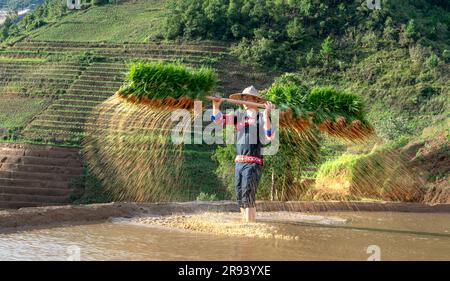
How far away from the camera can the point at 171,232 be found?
26.0ft

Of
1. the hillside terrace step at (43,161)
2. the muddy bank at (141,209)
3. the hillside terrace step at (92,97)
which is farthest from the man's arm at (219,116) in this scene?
the hillside terrace step at (92,97)

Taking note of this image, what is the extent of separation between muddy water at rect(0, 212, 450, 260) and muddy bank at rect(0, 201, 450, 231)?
35 centimetres

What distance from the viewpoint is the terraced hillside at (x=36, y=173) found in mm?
31828

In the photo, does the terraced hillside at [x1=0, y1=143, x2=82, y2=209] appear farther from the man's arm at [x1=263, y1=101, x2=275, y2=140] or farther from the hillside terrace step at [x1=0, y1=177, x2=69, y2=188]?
the man's arm at [x1=263, y1=101, x2=275, y2=140]

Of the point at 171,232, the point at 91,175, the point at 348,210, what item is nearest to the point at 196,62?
the point at 91,175

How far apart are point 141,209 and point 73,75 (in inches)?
1263

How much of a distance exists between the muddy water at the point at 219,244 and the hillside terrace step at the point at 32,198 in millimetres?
23739

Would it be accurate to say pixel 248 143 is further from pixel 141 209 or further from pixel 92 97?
pixel 92 97

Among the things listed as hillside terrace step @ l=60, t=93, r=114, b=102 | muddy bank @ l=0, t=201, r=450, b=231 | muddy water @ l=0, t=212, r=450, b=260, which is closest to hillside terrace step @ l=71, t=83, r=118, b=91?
hillside terrace step @ l=60, t=93, r=114, b=102

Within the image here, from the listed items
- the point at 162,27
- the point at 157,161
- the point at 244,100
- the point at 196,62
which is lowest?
the point at 157,161

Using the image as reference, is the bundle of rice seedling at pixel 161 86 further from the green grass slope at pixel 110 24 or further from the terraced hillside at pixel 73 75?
the green grass slope at pixel 110 24

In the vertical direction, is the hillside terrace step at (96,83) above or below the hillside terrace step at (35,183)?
above
